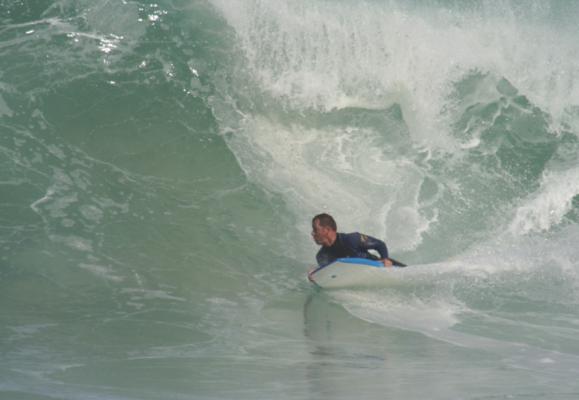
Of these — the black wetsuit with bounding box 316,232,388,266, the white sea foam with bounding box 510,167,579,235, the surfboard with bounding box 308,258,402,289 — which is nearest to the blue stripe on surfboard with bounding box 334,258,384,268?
the surfboard with bounding box 308,258,402,289

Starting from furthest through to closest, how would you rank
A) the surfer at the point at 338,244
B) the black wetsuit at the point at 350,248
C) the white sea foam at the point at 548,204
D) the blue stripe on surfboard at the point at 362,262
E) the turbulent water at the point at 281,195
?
the white sea foam at the point at 548,204 → the black wetsuit at the point at 350,248 → the surfer at the point at 338,244 → the blue stripe on surfboard at the point at 362,262 → the turbulent water at the point at 281,195

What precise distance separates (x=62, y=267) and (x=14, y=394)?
3.69 metres

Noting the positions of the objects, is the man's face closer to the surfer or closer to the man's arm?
the surfer

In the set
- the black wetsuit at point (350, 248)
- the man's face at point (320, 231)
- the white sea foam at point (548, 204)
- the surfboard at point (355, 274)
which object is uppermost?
the white sea foam at point (548, 204)

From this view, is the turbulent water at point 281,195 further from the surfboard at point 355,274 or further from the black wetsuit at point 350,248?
the black wetsuit at point 350,248

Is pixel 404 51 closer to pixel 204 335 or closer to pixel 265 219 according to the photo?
pixel 265 219

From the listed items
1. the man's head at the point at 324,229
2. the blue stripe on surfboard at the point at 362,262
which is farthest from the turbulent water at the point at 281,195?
the man's head at the point at 324,229

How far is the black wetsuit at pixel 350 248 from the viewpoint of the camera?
26.3 feet

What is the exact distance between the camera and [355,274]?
7.84 m

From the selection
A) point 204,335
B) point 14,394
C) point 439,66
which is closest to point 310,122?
point 439,66

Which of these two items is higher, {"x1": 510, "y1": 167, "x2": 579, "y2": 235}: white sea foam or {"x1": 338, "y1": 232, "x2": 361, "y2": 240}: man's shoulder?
{"x1": 510, "y1": 167, "x2": 579, "y2": 235}: white sea foam

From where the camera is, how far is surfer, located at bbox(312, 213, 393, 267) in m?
7.86

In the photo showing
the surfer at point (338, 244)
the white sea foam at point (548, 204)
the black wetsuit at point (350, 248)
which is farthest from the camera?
the white sea foam at point (548, 204)

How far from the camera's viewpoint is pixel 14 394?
3.93 m
